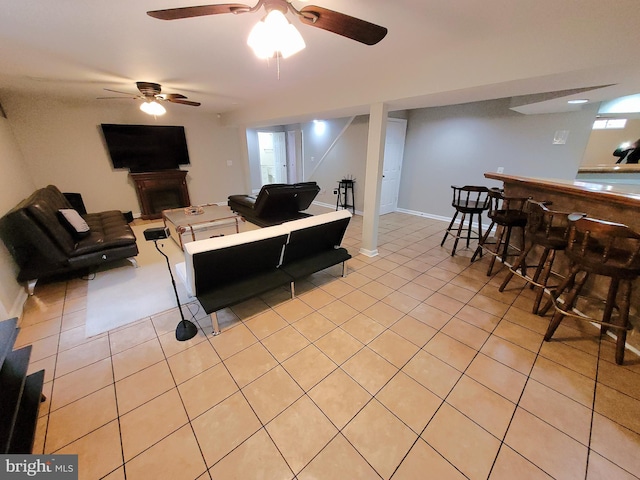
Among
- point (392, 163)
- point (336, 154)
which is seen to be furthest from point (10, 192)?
point (392, 163)

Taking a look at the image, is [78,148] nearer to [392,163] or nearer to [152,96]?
[152,96]

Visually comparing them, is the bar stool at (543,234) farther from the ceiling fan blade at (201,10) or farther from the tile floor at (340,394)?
the ceiling fan blade at (201,10)

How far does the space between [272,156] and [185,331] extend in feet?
24.2

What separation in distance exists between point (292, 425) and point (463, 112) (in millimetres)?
5398

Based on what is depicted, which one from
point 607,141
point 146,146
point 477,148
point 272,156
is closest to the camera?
point 607,141

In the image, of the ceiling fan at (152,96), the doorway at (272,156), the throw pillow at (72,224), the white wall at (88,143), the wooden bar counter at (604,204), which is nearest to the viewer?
the wooden bar counter at (604,204)

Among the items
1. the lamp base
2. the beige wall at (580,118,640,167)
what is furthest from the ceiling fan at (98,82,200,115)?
the beige wall at (580,118,640,167)

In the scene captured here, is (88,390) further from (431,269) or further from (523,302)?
(523,302)

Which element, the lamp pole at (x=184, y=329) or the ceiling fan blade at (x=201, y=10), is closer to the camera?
the ceiling fan blade at (x=201, y=10)

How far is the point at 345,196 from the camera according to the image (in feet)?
19.0

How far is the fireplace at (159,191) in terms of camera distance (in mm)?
5156

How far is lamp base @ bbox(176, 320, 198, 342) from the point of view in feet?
6.55

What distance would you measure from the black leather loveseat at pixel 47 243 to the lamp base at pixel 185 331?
66.7 inches

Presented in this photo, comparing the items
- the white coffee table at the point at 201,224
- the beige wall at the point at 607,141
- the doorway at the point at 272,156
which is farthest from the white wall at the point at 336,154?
the beige wall at the point at 607,141
